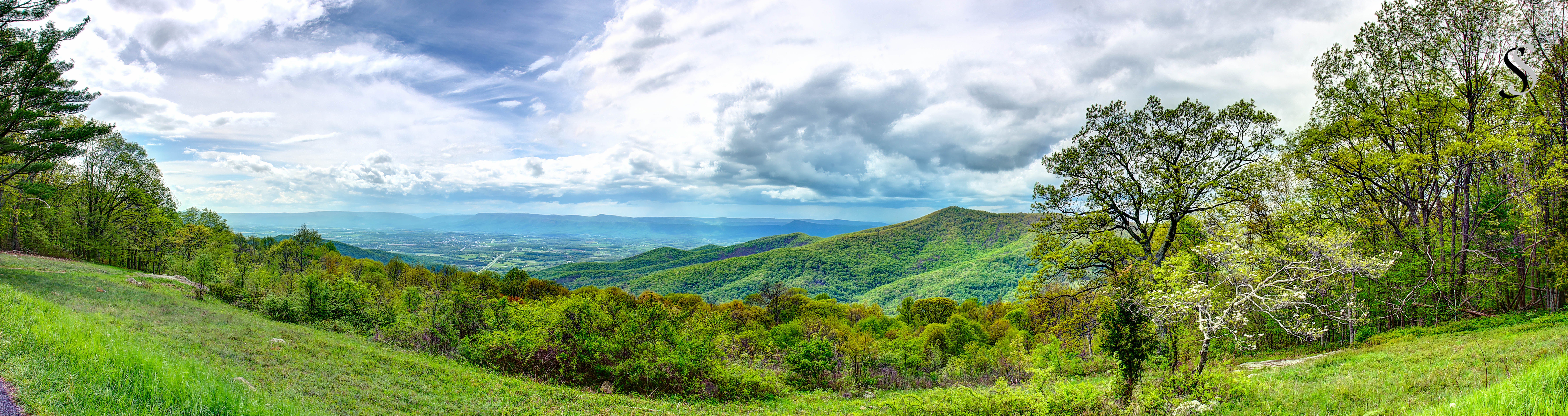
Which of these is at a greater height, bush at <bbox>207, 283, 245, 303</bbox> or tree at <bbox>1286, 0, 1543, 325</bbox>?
tree at <bbox>1286, 0, 1543, 325</bbox>

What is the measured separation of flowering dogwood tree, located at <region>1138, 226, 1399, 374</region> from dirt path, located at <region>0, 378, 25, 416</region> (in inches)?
589

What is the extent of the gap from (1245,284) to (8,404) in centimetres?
1751

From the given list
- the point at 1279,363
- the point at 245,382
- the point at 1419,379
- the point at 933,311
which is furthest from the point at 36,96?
the point at 933,311

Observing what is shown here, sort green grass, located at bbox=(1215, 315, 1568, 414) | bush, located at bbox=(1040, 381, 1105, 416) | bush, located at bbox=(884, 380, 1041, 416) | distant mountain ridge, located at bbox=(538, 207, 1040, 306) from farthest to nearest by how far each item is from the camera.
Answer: distant mountain ridge, located at bbox=(538, 207, 1040, 306) < bush, located at bbox=(884, 380, 1041, 416) < bush, located at bbox=(1040, 381, 1105, 416) < green grass, located at bbox=(1215, 315, 1568, 414)

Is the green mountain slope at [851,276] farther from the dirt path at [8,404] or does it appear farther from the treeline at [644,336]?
the dirt path at [8,404]

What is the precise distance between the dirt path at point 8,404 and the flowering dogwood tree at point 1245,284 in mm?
14963

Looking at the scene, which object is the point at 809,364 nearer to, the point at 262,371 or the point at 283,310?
the point at 262,371

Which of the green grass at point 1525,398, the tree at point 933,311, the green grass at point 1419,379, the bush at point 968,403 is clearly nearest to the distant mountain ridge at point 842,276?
the tree at point 933,311

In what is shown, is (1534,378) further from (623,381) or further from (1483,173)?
(1483,173)

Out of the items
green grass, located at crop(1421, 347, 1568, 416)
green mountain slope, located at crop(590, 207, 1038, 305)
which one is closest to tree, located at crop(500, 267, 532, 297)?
green mountain slope, located at crop(590, 207, 1038, 305)

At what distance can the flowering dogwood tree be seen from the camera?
28.5ft

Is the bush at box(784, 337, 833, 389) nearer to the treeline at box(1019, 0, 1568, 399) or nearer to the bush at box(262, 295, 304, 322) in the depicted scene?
the treeline at box(1019, 0, 1568, 399)

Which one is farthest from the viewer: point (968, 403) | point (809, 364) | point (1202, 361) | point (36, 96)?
point (809, 364)

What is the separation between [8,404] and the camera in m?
4.78
